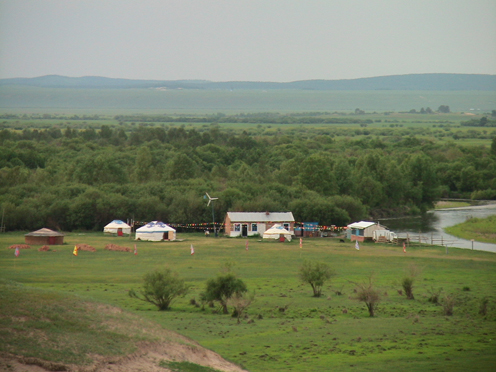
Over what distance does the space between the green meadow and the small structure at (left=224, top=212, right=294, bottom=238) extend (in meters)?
5.95

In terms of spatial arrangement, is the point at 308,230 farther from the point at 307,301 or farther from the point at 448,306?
the point at 448,306

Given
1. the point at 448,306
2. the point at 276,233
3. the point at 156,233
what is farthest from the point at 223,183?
the point at 448,306

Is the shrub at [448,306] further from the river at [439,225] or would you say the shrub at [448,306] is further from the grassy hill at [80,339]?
the river at [439,225]

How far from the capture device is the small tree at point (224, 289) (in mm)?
32219

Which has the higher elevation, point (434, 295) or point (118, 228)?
point (434, 295)

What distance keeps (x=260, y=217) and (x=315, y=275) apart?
2997 centimetres

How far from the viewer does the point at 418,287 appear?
128ft

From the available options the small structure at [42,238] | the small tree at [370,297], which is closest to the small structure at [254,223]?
the small structure at [42,238]

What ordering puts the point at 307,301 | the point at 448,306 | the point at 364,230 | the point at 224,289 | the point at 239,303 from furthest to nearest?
the point at 364,230, the point at 307,301, the point at 224,289, the point at 448,306, the point at 239,303

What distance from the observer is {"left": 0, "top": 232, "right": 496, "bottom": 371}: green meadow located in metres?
24.6

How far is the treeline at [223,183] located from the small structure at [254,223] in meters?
4.15

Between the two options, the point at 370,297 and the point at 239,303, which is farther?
the point at 370,297

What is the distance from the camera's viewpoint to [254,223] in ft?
216

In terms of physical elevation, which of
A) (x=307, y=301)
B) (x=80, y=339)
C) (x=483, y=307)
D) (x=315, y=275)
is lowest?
(x=307, y=301)
